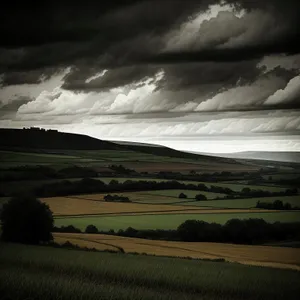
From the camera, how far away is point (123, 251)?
5660mm

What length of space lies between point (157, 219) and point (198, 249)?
569 millimetres

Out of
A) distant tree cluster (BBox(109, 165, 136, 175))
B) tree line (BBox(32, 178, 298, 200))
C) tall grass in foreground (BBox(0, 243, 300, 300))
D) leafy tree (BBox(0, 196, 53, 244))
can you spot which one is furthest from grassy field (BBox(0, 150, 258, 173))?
tall grass in foreground (BBox(0, 243, 300, 300))

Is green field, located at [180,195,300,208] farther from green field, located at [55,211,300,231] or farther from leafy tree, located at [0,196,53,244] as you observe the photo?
leafy tree, located at [0,196,53,244]

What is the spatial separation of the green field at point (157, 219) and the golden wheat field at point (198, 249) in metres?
0.14

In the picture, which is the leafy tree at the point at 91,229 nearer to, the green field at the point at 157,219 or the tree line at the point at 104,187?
the green field at the point at 157,219

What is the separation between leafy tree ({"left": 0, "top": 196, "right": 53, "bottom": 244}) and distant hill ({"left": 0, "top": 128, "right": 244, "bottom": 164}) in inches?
29.6

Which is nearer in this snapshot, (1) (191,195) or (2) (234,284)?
(2) (234,284)

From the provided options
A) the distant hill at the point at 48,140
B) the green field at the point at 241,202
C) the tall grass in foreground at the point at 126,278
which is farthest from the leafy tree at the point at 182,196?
the distant hill at the point at 48,140

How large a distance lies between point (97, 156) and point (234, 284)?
84.9 inches

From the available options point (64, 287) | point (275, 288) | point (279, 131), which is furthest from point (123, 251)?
point (279, 131)

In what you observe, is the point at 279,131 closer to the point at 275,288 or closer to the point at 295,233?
the point at 295,233

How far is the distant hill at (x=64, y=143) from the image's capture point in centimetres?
614

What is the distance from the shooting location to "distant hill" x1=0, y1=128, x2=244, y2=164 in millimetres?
6137

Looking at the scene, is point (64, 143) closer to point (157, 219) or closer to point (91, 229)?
point (91, 229)
